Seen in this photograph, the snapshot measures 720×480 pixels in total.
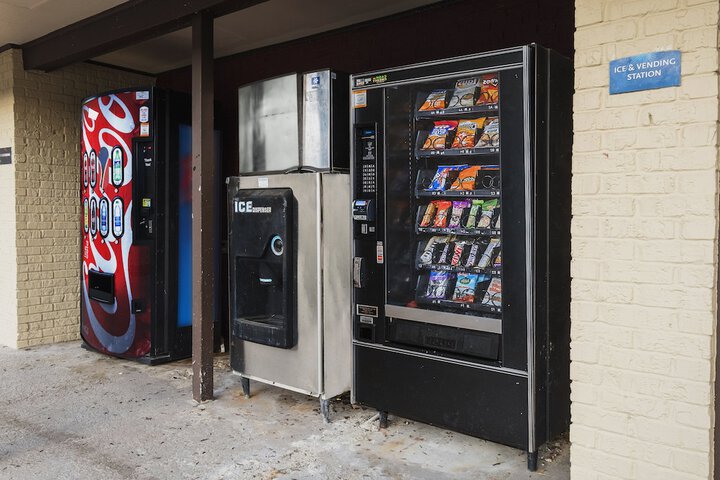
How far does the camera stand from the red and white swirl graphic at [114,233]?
4758 millimetres

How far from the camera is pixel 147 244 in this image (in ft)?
15.7

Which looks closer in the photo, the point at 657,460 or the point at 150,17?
the point at 657,460

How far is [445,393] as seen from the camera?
3.01 metres

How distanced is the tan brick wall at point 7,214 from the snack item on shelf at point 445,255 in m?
4.19

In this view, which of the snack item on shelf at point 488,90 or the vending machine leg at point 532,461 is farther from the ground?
the snack item on shelf at point 488,90

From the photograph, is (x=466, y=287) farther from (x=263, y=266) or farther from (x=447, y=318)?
(x=263, y=266)

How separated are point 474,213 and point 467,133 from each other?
0.40m

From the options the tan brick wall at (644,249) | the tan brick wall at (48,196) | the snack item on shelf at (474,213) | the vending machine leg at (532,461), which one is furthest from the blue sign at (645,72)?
the tan brick wall at (48,196)

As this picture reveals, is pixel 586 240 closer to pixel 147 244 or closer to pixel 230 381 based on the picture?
pixel 230 381

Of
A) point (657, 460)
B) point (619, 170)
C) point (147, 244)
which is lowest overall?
point (657, 460)

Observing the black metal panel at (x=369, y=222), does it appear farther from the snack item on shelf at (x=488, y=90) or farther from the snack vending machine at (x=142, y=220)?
the snack vending machine at (x=142, y=220)

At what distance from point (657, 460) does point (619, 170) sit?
3.51 ft

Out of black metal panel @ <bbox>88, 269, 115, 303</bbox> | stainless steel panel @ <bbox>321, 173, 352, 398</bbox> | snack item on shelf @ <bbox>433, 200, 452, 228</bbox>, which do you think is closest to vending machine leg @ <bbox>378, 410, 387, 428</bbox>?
stainless steel panel @ <bbox>321, 173, 352, 398</bbox>

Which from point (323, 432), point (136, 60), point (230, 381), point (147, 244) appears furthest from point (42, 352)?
point (323, 432)
